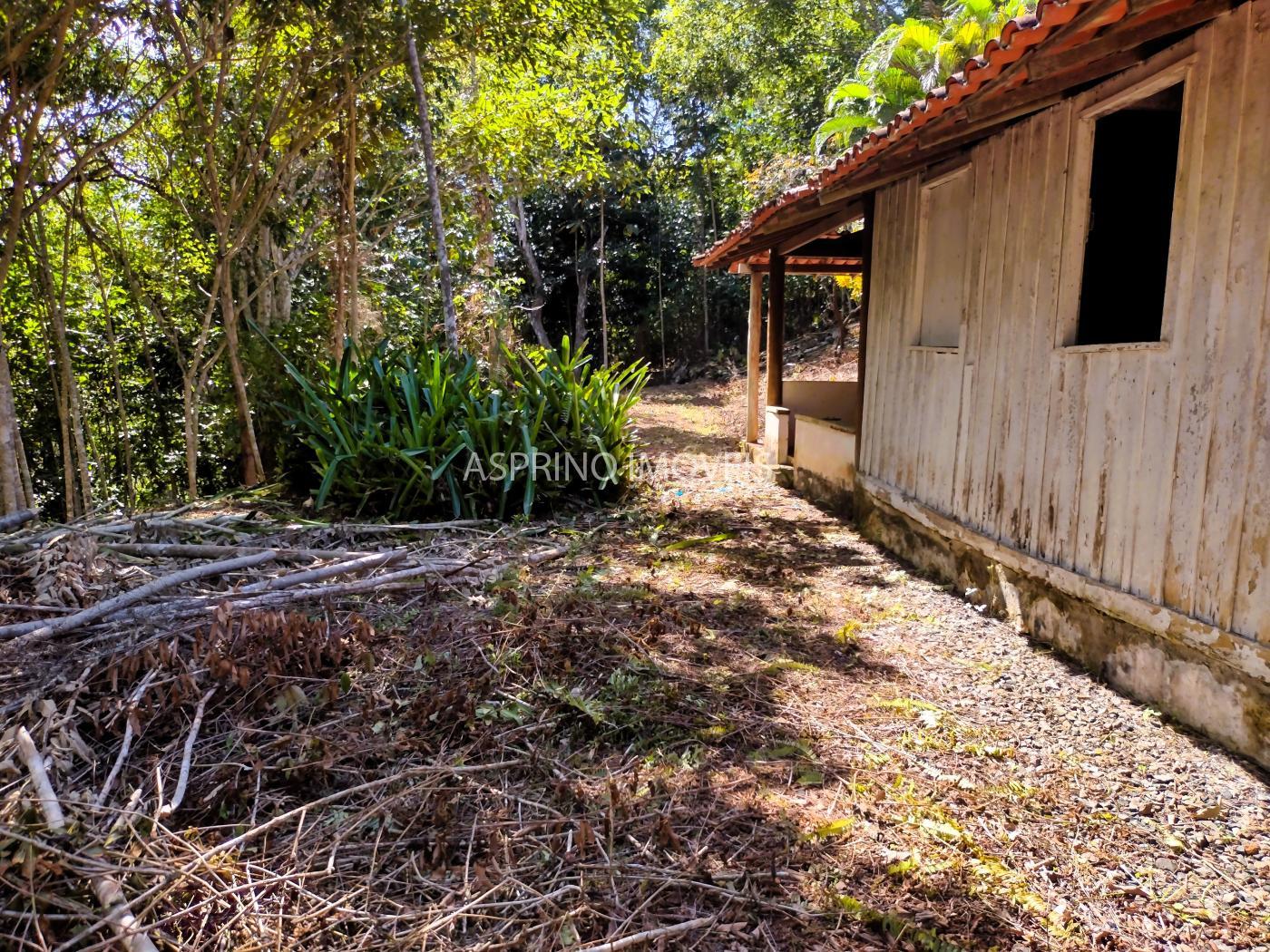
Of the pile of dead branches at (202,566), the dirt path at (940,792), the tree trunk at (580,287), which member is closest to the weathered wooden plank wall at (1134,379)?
the dirt path at (940,792)

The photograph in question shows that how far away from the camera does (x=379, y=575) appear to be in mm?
4055

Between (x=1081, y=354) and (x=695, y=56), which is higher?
(x=695, y=56)

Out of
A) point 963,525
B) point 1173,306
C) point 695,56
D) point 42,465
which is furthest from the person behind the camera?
point 695,56

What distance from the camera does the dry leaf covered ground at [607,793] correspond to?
1900 mm

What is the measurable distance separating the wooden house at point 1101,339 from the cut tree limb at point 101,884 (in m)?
3.26

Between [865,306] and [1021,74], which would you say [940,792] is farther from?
[865,306]

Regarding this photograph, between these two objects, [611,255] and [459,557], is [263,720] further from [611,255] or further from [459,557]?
[611,255]

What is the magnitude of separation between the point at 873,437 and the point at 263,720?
15.1 feet

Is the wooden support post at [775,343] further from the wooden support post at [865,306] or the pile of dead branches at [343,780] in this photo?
the pile of dead branches at [343,780]

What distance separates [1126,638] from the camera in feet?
10.4

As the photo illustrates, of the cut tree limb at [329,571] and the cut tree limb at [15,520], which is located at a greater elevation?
the cut tree limb at [15,520]

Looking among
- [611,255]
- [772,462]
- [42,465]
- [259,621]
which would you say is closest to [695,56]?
[611,255]

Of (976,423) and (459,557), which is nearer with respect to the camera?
(976,423)

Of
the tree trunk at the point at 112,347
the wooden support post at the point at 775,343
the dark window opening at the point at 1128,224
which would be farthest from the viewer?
the wooden support post at the point at 775,343
